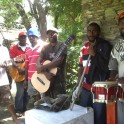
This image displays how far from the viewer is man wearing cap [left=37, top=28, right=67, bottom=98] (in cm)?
481

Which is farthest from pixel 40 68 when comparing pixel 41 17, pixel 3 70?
pixel 41 17

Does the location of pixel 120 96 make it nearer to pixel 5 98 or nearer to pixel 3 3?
pixel 5 98

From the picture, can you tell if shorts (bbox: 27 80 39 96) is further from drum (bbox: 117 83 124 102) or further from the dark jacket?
drum (bbox: 117 83 124 102)

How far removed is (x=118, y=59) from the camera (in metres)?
3.67

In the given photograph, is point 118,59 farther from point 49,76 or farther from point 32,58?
point 32,58

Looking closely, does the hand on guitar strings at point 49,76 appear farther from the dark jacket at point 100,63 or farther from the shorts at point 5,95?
the dark jacket at point 100,63

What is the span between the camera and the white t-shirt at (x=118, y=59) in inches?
142

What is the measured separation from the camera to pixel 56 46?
4.86 meters

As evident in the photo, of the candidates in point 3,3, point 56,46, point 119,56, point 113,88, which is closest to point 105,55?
point 119,56

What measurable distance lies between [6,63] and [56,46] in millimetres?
994

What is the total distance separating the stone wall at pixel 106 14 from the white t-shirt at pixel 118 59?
2.33ft

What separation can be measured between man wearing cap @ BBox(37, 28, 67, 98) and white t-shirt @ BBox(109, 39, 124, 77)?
1.24 m

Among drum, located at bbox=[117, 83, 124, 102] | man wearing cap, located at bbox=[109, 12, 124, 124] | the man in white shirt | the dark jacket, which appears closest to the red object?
drum, located at bbox=[117, 83, 124, 102]

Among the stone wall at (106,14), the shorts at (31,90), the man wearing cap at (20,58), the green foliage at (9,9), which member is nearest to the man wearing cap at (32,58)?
the shorts at (31,90)
